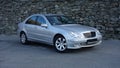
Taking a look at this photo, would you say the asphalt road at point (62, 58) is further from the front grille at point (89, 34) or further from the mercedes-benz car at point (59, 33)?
the front grille at point (89, 34)

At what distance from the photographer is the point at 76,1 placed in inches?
578

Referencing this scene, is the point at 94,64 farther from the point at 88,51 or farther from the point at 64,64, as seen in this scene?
the point at 88,51

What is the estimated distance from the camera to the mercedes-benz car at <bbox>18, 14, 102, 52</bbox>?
9312mm

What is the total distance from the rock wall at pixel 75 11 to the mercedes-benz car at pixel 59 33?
10.8ft

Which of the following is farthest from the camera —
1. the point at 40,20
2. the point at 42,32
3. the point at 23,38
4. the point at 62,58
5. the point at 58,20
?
the point at 23,38

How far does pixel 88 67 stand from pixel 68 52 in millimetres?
2529

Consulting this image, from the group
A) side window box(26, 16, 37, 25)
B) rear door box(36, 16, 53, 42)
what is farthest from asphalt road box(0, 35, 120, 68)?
side window box(26, 16, 37, 25)

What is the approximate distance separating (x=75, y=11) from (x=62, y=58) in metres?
6.55

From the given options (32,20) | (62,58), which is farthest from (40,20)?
(62,58)

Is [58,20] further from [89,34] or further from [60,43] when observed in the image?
[89,34]

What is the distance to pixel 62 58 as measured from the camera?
8.55 m

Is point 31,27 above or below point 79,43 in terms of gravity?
above

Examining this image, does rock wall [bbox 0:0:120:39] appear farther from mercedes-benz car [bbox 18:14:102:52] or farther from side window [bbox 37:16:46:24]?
side window [bbox 37:16:46:24]

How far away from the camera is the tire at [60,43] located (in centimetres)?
956
